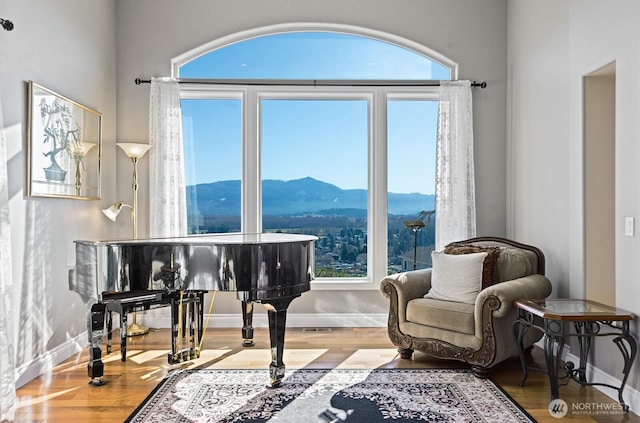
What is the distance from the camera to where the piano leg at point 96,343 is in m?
3.36

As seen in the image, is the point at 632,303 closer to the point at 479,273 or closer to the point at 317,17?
the point at 479,273

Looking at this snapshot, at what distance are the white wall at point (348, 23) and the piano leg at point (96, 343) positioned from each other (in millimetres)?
1741

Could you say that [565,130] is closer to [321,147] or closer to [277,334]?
[321,147]

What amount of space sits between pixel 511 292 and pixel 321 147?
2.50 m

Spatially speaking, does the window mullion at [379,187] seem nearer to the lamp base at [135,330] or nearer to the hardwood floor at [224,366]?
the hardwood floor at [224,366]

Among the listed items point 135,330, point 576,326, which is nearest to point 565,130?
point 576,326

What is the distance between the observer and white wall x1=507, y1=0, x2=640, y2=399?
9.83 feet

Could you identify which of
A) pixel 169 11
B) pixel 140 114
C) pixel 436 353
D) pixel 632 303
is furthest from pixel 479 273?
pixel 169 11

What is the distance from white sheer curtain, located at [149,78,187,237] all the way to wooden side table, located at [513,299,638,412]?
3115 millimetres

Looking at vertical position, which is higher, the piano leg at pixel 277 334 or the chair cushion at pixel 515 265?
the chair cushion at pixel 515 265

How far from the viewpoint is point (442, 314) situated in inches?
145

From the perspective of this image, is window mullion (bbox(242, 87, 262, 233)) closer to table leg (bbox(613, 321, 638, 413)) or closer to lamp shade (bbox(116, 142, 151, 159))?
lamp shade (bbox(116, 142, 151, 159))

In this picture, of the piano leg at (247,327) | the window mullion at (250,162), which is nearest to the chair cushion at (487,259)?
the piano leg at (247,327)

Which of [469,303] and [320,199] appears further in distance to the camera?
[320,199]
